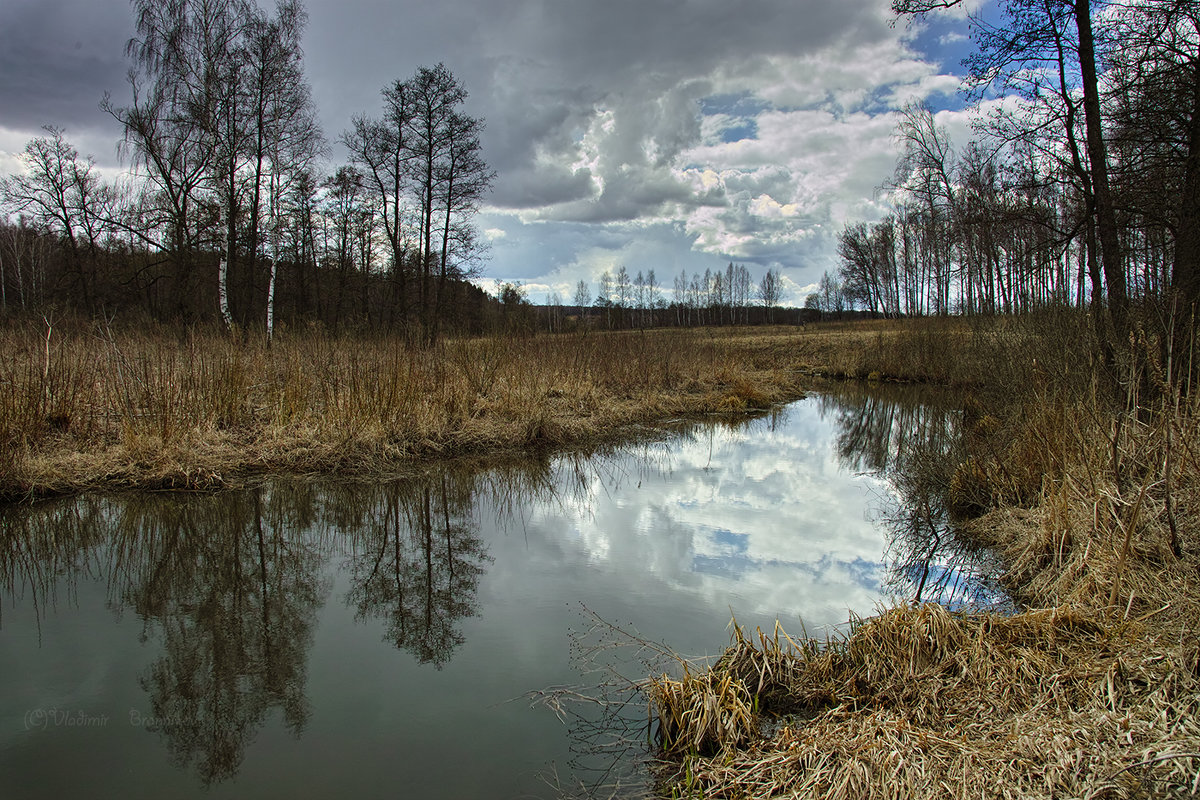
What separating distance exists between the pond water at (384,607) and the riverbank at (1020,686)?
1.75 feet

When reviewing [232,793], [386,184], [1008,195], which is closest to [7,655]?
[232,793]

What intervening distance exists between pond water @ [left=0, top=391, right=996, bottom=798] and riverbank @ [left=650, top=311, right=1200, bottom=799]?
0.53 meters

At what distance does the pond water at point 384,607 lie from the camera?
8.14 feet

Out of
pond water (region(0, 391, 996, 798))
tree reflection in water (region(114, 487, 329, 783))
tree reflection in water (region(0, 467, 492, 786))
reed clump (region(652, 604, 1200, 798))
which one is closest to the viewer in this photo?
reed clump (region(652, 604, 1200, 798))

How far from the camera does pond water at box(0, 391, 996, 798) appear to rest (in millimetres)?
2482

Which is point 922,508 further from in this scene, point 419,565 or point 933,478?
point 419,565

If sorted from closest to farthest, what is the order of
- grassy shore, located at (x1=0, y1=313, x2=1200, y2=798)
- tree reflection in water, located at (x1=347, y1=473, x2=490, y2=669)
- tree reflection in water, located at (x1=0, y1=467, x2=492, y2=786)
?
grassy shore, located at (x1=0, y1=313, x2=1200, y2=798) < tree reflection in water, located at (x1=0, y1=467, x2=492, y2=786) < tree reflection in water, located at (x1=347, y1=473, x2=490, y2=669)

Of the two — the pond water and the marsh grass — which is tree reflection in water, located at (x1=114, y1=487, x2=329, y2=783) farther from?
the marsh grass

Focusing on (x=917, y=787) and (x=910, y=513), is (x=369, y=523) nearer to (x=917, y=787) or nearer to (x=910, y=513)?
(x=917, y=787)

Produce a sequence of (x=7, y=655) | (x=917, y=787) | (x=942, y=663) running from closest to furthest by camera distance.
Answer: (x=917, y=787) < (x=942, y=663) < (x=7, y=655)

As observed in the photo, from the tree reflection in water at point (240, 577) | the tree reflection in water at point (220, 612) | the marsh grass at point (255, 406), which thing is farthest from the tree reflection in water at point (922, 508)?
the marsh grass at point (255, 406)

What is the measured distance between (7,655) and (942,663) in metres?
4.88

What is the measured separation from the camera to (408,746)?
101 inches

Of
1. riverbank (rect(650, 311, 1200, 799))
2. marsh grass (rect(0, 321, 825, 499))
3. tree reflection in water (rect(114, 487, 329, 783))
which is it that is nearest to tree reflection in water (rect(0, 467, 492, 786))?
tree reflection in water (rect(114, 487, 329, 783))
